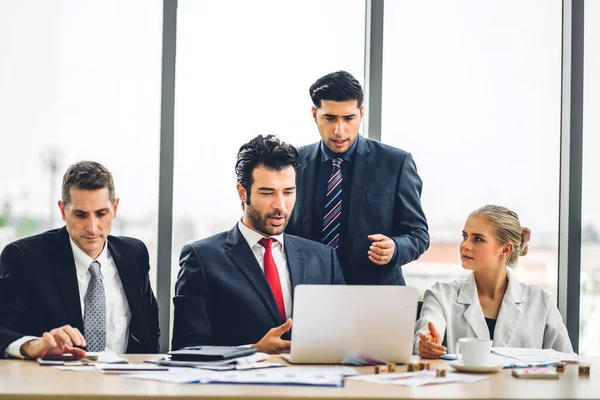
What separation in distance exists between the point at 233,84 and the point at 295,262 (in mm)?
1207

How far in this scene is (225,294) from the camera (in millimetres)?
3213

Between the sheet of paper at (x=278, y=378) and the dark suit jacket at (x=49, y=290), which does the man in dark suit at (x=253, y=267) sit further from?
the sheet of paper at (x=278, y=378)

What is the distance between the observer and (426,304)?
134 inches

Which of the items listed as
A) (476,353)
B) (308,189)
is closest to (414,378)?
(476,353)

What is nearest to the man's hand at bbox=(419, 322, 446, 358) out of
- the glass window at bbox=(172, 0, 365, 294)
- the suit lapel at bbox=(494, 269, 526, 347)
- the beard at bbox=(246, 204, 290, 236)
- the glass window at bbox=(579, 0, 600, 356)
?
the suit lapel at bbox=(494, 269, 526, 347)

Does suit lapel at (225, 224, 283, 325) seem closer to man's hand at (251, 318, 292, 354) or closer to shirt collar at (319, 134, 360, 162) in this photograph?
man's hand at (251, 318, 292, 354)

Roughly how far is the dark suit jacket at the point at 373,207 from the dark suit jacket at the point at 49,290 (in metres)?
0.84

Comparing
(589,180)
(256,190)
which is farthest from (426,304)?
(589,180)

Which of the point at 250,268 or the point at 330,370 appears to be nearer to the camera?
the point at 330,370

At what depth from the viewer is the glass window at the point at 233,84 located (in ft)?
13.5

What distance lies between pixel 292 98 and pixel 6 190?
5.00 feet

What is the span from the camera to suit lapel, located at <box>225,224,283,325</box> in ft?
10.5

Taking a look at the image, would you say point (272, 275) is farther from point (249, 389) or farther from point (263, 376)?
point (249, 389)

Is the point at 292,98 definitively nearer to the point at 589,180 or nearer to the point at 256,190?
the point at 256,190
